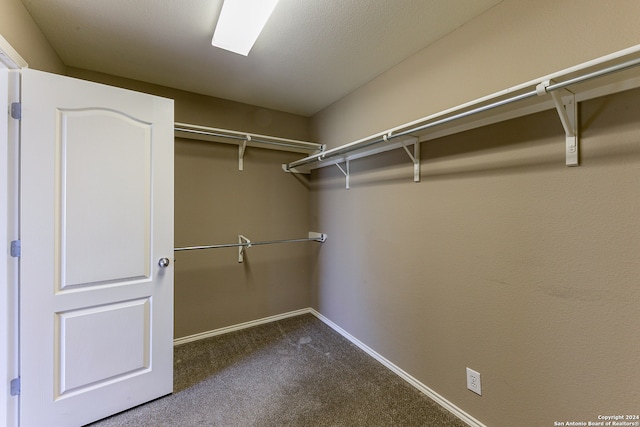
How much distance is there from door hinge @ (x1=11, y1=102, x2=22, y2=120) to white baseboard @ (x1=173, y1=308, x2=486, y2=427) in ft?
6.58

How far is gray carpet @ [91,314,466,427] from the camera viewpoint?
159 cm

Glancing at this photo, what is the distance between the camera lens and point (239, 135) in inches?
94.3

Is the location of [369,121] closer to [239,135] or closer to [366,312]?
[239,135]

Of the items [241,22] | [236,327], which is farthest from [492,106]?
[236,327]

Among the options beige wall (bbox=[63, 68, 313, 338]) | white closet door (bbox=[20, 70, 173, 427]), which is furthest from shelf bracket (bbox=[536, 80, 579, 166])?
beige wall (bbox=[63, 68, 313, 338])

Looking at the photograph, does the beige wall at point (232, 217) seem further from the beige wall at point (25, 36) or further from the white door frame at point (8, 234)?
the white door frame at point (8, 234)

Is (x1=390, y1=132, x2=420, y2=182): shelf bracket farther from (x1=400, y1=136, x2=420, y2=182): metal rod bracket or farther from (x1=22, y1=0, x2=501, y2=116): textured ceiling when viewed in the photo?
(x1=22, y1=0, x2=501, y2=116): textured ceiling

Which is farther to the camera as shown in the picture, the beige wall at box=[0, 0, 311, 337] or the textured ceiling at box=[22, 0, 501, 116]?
the beige wall at box=[0, 0, 311, 337]

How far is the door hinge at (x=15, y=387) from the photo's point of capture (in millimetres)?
1399

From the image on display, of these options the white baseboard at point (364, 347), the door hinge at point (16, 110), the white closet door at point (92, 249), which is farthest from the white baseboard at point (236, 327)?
the door hinge at point (16, 110)

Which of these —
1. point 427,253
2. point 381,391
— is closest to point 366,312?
point 381,391

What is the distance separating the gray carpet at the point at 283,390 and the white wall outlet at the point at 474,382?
23 cm

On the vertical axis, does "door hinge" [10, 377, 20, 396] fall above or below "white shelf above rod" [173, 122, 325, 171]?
below

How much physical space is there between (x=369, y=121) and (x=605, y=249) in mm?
1682
